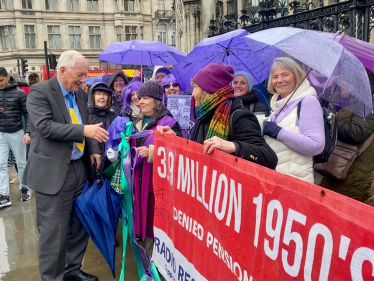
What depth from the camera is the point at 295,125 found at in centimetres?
235

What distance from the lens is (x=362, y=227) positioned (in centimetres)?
110

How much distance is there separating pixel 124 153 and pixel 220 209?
138 cm

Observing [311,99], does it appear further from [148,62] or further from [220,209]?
[148,62]

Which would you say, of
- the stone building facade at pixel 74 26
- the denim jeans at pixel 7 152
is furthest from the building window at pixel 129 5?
the denim jeans at pixel 7 152

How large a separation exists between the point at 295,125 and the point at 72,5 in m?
42.2

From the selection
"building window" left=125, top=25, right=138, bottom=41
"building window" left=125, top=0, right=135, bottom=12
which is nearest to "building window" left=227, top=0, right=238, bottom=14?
"building window" left=125, top=25, right=138, bottom=41

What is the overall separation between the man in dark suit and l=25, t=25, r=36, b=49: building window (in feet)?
128

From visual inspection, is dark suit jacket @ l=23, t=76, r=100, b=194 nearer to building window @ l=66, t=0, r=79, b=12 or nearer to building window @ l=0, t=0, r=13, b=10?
building window @ l=0, t=0, r=13, b=10

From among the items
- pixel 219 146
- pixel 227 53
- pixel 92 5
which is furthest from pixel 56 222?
pixel 92 5

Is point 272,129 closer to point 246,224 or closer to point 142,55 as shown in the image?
point 246,224

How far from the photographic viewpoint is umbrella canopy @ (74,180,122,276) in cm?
282

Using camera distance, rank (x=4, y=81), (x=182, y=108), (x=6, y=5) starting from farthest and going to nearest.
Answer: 1. (x=6, y=5)
2. (x=4, y=81)
3. (x=182, y=108)

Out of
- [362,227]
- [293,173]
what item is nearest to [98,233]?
[293,173]

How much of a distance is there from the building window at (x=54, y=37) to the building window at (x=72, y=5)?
2.84 m
